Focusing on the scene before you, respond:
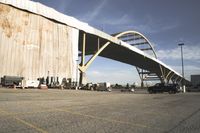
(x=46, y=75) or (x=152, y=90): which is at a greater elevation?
(x=46, y=75)

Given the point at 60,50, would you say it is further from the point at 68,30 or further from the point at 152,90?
the point at 152,90

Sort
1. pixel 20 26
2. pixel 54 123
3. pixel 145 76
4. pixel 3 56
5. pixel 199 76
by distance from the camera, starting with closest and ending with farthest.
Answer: pixel 54 123 < pixel 3 56 < pixel 20 26 < pixel 199 76 < pixel 145 76

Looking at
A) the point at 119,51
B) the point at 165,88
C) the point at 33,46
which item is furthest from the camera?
the point at 119,51

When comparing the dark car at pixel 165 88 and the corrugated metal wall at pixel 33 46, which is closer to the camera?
the corrugated metal wall at pixel 33 46

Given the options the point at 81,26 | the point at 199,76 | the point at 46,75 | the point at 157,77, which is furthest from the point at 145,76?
the point at 46,75

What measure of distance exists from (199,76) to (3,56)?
4315 inches

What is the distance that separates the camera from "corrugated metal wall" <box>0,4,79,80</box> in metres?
33.4

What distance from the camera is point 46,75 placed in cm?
3878

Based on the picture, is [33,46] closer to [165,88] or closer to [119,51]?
[165,88]

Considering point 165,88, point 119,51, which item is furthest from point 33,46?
point 119,51

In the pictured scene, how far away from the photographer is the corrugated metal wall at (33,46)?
33.4m

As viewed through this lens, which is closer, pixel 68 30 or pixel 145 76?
pixel 68 30

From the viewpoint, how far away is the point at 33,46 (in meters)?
37.1

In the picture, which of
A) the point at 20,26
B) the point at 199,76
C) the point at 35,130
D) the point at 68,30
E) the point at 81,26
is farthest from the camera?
the point at 199,76
